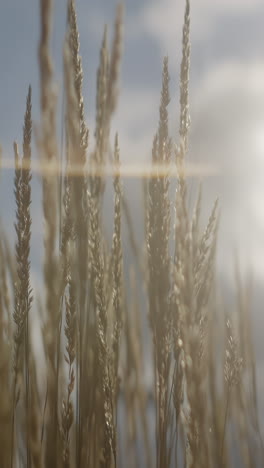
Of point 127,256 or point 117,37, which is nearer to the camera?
point 117,37

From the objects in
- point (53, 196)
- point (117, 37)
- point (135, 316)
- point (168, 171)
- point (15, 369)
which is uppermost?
point (117, 37)

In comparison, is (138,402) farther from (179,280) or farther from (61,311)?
(179,280)

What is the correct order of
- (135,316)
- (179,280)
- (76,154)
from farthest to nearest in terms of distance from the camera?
(135,316) → (76,154) → (179,280)

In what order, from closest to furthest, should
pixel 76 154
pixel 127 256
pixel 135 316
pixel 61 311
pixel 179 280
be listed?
1. pixel 179 280
2. pixel 76 154
3. pixel 61 311
4. pixel 127 256
5. pixel 135 316

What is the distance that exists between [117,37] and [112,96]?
0.12m

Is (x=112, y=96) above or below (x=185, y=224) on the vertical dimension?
above

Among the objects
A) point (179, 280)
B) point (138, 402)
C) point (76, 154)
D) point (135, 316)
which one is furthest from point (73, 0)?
point (138, 402)

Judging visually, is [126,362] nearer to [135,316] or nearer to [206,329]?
[135,316]

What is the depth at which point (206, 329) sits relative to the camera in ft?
4.36

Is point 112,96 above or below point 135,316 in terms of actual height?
above

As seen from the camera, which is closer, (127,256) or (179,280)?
(179,280)

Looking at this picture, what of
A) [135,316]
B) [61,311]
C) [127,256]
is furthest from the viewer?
[135,316]

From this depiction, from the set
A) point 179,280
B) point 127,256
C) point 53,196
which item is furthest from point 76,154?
point 127,256

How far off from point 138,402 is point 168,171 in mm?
643
